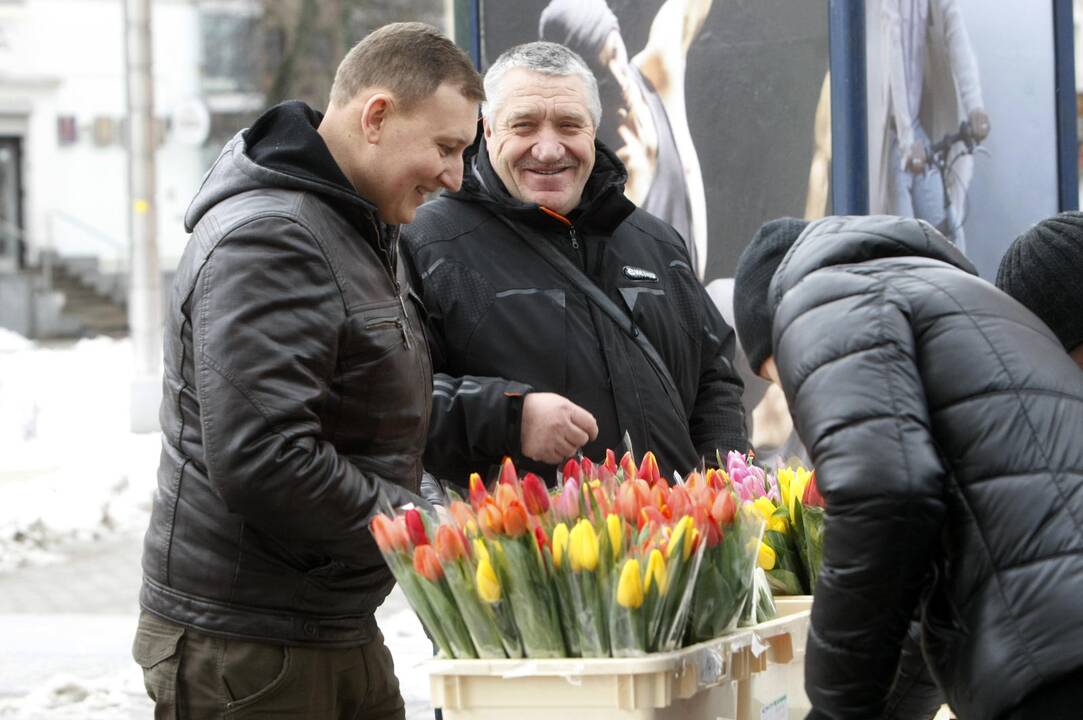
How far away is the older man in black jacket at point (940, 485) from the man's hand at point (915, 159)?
2675mm

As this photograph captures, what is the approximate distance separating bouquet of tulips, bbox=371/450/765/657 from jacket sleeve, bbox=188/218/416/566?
0.75ft

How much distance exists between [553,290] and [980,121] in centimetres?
201

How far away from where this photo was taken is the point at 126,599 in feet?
A: 26.9

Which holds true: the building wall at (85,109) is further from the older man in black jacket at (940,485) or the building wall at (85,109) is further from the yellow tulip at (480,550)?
the older man in black jacket at (940,485)

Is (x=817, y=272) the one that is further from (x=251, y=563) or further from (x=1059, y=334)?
(x=251, y=563)

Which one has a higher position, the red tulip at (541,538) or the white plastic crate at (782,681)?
the red tulip at (541,538)

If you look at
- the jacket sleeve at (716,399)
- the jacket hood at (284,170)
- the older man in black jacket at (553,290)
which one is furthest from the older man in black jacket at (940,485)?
the jacket sleeve at (716,399)

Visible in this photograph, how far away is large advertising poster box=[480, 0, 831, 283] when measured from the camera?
16.1 ft

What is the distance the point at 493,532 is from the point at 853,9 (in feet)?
8.66

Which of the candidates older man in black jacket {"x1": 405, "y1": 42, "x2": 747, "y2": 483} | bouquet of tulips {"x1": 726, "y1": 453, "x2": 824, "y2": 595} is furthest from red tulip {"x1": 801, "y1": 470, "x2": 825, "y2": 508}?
older man in black jacket {"x1": 405, "y1": 42, "x2": 747, "y2": 483}

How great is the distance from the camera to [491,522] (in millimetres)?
2334

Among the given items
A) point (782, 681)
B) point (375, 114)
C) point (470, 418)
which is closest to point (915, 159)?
point (470, 418)

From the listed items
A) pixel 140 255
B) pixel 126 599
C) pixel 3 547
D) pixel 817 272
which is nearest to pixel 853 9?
pixel 817 272

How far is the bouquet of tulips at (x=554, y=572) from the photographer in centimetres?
230
